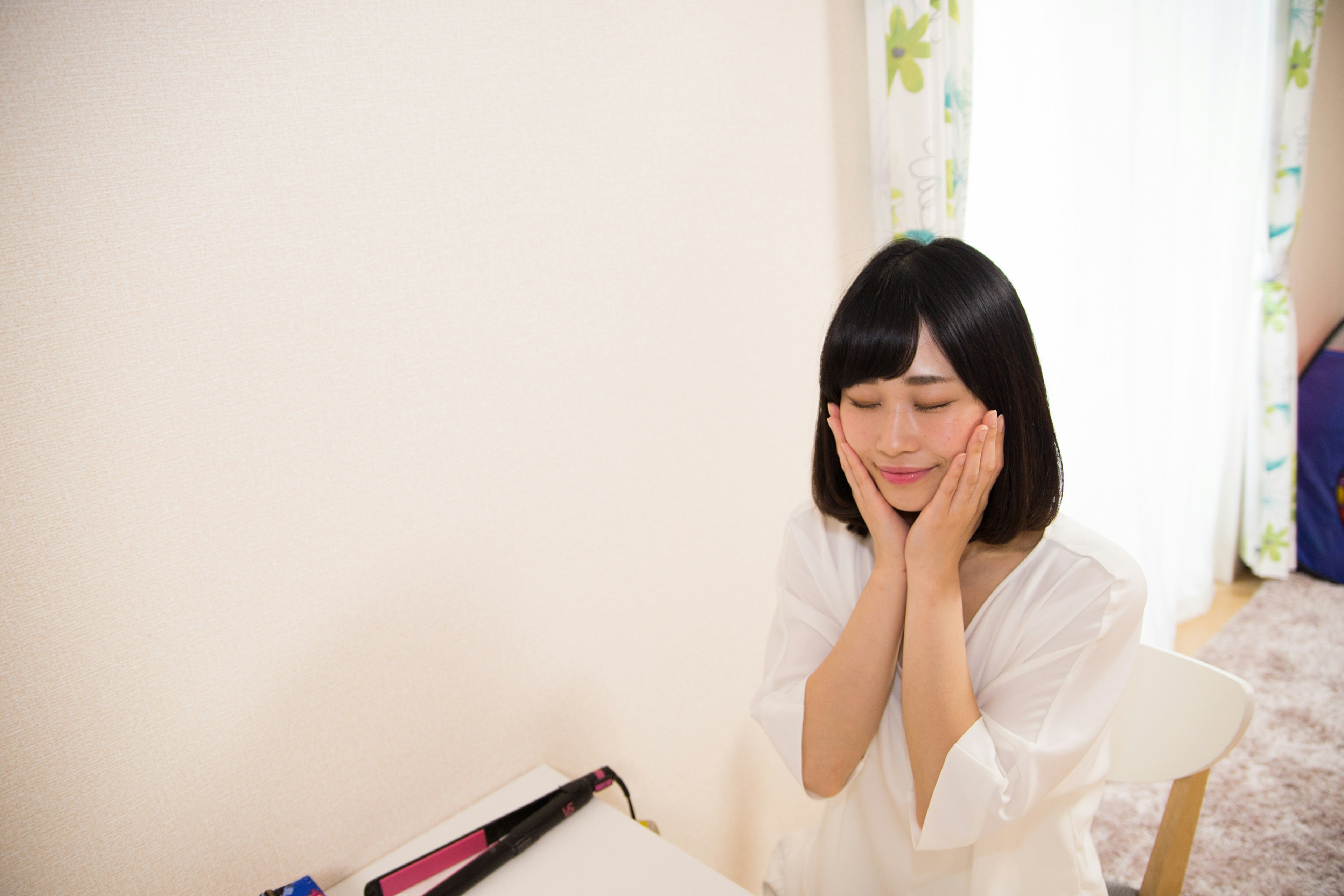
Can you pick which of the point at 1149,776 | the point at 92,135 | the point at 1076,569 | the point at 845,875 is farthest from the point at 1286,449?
the point at 92,135

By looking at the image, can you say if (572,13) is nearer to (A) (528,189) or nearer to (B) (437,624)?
(A) (528,189)

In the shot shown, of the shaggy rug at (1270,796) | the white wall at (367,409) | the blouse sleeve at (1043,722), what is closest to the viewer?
the white wall at (367,409)

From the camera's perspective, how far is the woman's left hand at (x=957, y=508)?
0.86 meters

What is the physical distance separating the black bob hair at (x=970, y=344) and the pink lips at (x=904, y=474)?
10 cm

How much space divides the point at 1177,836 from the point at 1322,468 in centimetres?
274

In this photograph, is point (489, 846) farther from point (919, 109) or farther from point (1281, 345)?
point (1281, 345)


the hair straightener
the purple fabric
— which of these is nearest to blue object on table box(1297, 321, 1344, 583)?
the purple fabric

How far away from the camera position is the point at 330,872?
90cm

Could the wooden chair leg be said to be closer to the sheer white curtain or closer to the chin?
the chin

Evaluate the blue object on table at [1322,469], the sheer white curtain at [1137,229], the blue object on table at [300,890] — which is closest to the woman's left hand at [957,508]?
the blue object on table at [300,890]

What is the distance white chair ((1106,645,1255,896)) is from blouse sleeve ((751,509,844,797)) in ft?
1.40

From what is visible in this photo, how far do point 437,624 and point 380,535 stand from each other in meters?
0.15

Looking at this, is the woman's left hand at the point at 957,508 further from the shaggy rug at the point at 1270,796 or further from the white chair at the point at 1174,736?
the shaggy rug at the point at 1270,796

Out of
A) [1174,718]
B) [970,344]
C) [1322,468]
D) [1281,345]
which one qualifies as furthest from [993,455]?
[1322,468]
